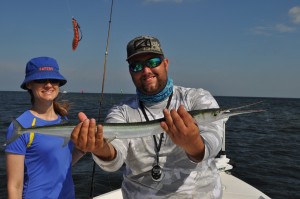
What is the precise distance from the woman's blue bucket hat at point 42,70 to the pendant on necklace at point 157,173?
1940 mm

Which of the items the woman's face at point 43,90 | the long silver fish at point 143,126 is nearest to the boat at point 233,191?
the woman's face at point 43,90

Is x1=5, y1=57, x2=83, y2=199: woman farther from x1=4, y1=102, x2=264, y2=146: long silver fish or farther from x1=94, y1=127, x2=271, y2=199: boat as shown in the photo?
x1=94, y1=127, x2=271, y2=199: boat

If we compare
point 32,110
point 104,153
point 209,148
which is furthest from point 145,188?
point 32,110

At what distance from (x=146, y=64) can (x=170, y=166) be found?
1206mm

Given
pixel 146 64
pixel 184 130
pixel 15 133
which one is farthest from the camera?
pixel 15 133

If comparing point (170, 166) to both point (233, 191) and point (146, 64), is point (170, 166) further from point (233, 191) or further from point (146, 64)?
point (233, 191)

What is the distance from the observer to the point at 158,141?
365 cm

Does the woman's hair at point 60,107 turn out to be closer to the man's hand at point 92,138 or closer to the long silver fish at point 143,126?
the long silver fish at point 143,126

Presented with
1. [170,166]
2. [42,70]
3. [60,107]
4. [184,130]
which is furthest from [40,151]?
[184,130]

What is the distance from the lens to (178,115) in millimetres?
3148

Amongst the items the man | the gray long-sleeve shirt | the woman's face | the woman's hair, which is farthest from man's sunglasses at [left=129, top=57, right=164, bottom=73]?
the woman's hair

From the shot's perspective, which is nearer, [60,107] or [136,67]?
[136,67]

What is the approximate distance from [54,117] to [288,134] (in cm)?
2497

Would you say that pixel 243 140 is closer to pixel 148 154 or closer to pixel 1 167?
pixel 1 167
